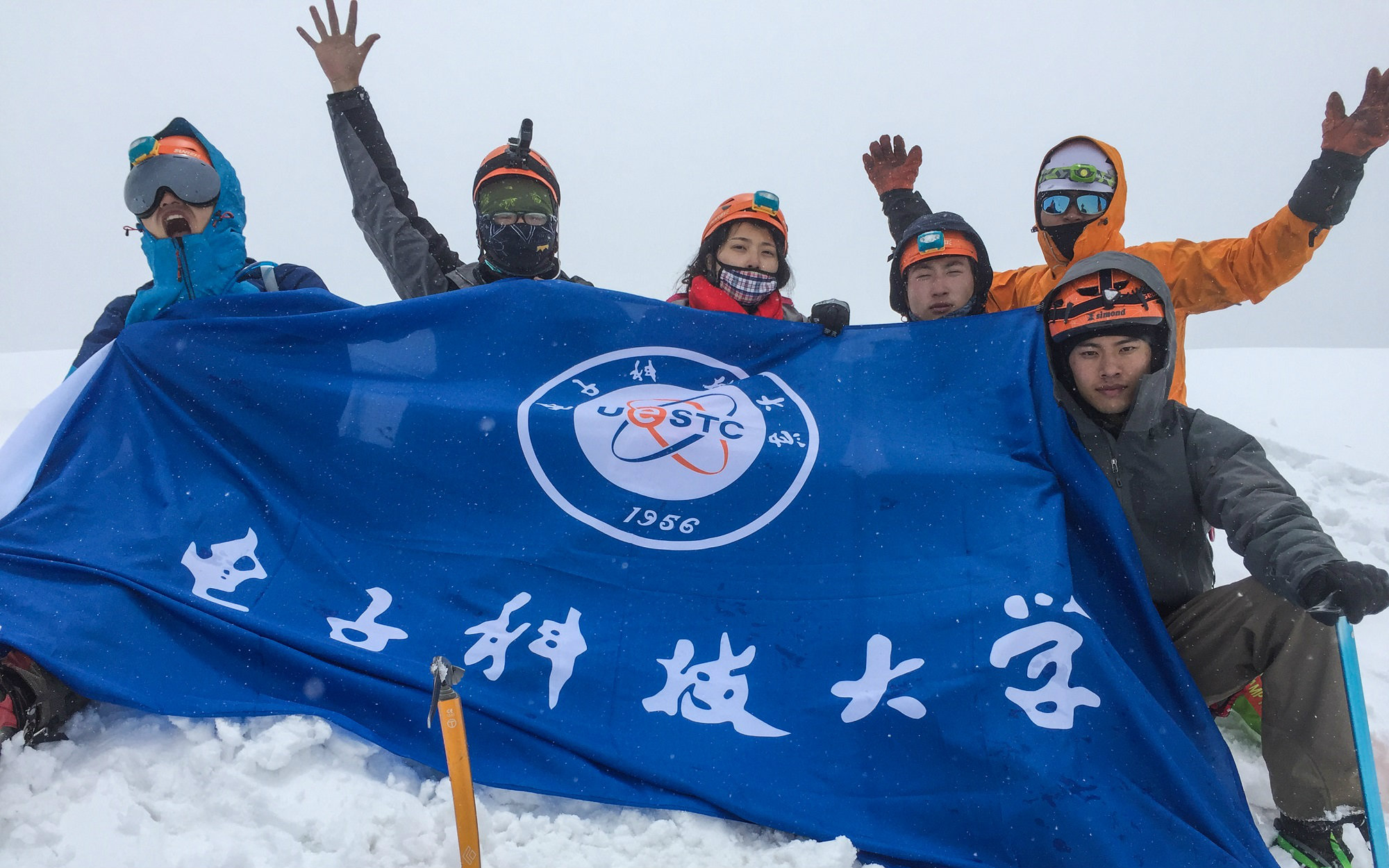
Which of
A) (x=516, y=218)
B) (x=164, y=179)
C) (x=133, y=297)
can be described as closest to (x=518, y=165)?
(x=516, y=218)

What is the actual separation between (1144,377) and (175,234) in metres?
3.72

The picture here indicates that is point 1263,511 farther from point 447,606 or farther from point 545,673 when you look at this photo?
point 447,606

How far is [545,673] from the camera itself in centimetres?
257

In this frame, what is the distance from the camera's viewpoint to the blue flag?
230 cm

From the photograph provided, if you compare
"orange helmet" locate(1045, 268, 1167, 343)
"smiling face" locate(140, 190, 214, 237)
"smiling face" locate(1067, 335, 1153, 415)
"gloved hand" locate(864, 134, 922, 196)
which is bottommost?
"smiling face" locate(1067, 335, 1153, 415)

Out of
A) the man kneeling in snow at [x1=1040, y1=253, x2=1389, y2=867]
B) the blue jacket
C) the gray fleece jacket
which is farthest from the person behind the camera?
the blue jacket

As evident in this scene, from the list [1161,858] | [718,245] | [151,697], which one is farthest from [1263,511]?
[151,697]

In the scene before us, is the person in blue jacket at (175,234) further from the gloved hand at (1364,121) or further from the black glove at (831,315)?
the gloved hand at (1364,121)

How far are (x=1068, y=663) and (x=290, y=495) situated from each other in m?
2.61

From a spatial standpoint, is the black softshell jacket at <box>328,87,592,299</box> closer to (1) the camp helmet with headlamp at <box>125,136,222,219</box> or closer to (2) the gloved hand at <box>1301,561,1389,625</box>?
(1) the camp helmet with headlamp at <box>125,136,222,219</box>

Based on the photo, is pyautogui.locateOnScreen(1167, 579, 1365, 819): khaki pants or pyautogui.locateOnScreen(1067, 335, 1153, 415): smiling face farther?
pyautogui.locateOnScreen(1067, 335, 1153, 415): smiling face

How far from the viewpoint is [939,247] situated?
12.5ft

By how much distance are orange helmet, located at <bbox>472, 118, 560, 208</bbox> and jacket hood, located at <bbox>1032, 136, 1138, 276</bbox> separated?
94.2 inches

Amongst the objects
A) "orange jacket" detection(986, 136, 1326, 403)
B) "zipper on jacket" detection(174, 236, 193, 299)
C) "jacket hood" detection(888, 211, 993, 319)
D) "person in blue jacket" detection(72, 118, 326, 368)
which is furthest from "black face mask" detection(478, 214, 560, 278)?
"orange jacket" detection(986, 136, 1326, 403)
